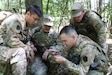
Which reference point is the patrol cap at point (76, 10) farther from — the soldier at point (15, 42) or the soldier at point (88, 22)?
the soldier at point (15, 42)

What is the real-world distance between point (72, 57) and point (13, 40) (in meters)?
1.01

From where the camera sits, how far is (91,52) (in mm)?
4246

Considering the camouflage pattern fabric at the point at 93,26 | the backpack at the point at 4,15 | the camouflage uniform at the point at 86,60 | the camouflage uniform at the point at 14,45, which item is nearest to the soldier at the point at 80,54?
the camouflage uniform at the point at 86,60

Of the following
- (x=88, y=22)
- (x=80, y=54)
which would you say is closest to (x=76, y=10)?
(x=88, y=22)

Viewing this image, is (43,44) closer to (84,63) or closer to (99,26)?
(99,26)

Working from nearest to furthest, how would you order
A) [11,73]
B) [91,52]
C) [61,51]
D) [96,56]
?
[91,52]
[96,56]
[11,73]
[61,51]

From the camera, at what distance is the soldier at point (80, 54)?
13.9 feet

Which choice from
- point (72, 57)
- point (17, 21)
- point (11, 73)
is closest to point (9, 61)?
point (11, 73)

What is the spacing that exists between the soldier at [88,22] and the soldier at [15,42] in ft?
2.69

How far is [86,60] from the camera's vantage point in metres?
4.23

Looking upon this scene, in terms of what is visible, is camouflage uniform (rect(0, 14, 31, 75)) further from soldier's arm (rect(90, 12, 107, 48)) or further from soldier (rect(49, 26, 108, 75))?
soldier's arm (rect(90, 12, 107, 48))

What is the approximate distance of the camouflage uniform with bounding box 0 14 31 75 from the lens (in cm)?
464

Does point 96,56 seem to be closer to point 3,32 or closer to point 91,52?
point 91,52

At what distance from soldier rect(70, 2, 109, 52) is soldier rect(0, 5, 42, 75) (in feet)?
2.69
